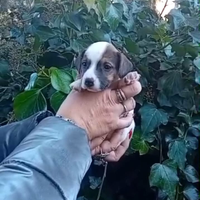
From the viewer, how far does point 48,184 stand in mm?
733

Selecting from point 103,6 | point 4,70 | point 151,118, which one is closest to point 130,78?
point 151,118

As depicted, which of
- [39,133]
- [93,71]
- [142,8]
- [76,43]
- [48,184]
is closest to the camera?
[48,184]

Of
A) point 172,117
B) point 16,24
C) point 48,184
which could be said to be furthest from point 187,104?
point 48,184

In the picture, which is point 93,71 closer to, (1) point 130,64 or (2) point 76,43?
(1) point 130,64

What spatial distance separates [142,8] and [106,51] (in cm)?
44

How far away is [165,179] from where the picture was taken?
1.55m

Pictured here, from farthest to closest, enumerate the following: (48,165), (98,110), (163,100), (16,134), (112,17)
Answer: (112,17) < (163,100) < (98,110) < (16,134) < (48,165)

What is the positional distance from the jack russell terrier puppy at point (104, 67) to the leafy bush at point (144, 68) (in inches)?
3.4

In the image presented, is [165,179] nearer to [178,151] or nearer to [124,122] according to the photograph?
[178,151]

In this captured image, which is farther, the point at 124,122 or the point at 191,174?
the point at 191,174

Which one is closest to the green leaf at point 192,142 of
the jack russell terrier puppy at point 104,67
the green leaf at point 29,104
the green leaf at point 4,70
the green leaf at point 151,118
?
the green leaf at point 151,118

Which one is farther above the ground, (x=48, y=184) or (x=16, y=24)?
(x=48, y=184)

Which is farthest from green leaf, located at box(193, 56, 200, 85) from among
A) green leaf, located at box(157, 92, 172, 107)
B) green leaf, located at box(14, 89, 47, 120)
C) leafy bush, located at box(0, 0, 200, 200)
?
green leaf, located at box(14, 89, 47, 120)

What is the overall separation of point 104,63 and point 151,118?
23 cm
